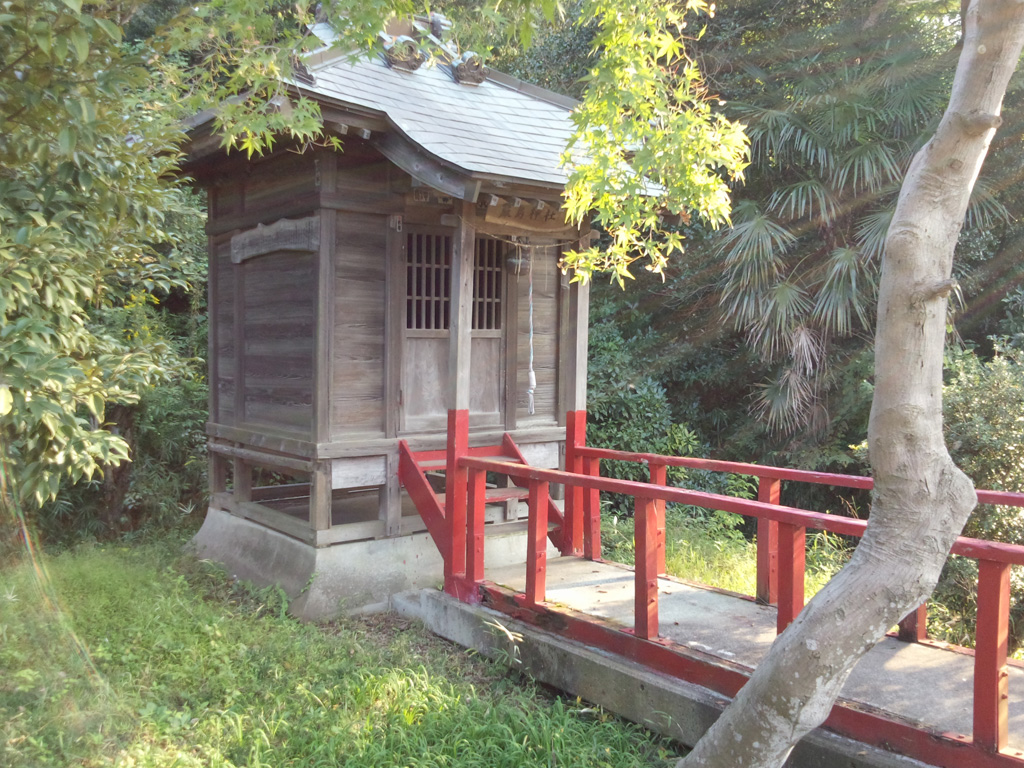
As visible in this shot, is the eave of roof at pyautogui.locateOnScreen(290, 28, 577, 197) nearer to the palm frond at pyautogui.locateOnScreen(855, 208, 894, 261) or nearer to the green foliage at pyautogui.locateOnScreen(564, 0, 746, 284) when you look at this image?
the green foliage at pyautogui.locateOnScreen(564, 0, 746, 284)

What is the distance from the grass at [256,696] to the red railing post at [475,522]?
0.58 meters

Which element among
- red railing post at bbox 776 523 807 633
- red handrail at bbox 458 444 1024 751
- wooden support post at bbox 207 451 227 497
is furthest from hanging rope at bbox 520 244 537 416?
wooden support post at bbox 207 451 227 497

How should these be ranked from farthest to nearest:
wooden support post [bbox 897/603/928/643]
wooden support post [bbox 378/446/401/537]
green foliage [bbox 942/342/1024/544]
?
green foliage [bbox 942/342/1024/544] < wooden support post [bbox 378/446/401/537] < wooden support post [bbox 897/603/928/643]

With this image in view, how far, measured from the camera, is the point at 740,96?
1145 cm

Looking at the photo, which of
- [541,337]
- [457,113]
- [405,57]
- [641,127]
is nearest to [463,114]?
[457,113]

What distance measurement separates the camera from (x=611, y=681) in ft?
15.1

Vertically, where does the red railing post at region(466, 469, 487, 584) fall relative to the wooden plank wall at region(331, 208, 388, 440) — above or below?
below

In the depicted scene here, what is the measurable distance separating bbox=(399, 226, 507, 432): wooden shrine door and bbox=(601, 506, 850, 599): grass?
82.6 inches

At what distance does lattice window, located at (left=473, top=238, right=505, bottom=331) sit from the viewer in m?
6.92

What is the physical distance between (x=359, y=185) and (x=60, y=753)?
167 inches

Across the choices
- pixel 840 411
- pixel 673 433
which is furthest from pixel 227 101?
pixel 840 411

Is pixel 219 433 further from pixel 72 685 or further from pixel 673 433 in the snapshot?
pixel 673 433

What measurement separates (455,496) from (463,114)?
316 cm

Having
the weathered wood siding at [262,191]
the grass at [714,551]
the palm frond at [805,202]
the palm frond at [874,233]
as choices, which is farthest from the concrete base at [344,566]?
the palm frond at [805,202]
